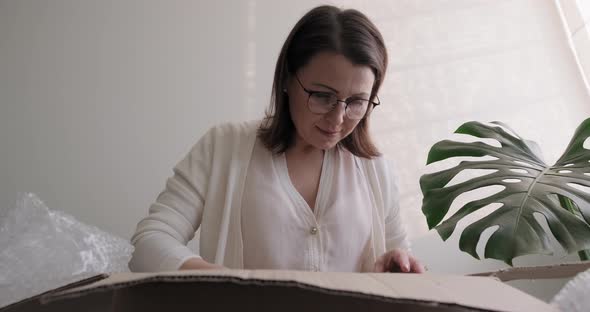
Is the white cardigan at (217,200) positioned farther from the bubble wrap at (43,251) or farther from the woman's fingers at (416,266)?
the bubble wrap at (43,251)

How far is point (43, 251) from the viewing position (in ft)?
1.26

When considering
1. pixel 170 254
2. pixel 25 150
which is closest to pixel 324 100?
pixel 170 254

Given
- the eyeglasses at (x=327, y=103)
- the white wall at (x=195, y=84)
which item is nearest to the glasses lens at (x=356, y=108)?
the eyeglasses at (x=327, y=103)

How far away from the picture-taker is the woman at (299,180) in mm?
848

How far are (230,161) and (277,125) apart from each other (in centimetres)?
13

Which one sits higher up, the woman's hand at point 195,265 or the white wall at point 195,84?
the white wall at point 195,84

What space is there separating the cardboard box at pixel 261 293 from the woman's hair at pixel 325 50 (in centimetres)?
59

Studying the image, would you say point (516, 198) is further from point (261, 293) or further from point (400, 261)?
point (261, 293)

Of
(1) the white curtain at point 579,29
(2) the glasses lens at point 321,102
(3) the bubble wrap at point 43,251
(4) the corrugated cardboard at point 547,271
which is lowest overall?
(4) the corrugated cardboard at point 547,271

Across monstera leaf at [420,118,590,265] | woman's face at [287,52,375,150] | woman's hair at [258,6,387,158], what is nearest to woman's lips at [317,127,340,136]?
woman's face at [287,52,375,150]

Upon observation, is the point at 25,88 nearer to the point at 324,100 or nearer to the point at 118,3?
the point at 118,3

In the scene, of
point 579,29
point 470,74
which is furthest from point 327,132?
point 579,29

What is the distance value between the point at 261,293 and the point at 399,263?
0.44 meters

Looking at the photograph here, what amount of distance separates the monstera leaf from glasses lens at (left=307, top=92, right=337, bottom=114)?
0.87 ft
